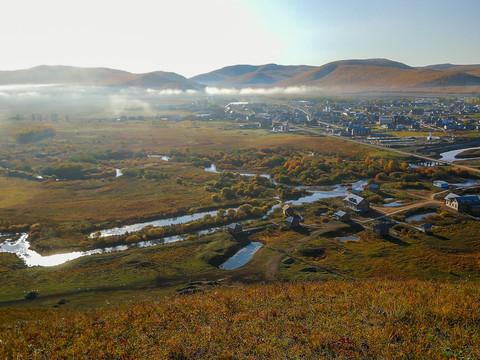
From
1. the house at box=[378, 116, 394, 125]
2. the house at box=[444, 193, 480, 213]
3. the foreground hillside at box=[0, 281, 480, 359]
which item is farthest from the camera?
the house at box=[378, 116, 394, 125]

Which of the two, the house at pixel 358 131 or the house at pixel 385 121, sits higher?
the house at pixel 385 121

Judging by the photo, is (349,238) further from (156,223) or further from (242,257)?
(156,223)

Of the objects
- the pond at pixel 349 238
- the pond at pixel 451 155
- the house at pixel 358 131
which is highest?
the house at pixel 358 131

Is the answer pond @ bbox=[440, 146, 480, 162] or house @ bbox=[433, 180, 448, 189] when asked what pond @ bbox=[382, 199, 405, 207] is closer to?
house @ bbox=[433, 180, 448, 189]

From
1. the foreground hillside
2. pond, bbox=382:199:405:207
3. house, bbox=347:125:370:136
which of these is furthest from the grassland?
house, bbox=347:125:370:136

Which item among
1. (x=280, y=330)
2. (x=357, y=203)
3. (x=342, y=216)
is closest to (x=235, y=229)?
(x=342, y=216)

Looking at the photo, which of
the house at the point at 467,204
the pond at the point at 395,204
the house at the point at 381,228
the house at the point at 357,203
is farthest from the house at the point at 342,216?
the house at the point at 467,204

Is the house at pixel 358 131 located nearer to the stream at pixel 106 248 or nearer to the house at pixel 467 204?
the stream at pixel 106 248
